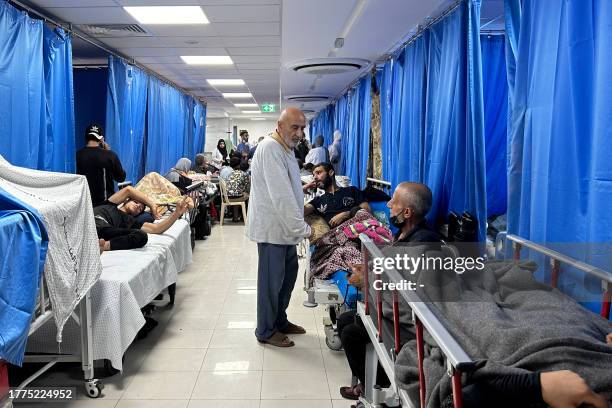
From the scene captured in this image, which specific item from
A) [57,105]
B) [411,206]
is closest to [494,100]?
[411,206]

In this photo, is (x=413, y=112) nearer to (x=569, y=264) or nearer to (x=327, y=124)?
(x=569, y=264)

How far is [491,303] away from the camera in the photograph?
145 centimetres

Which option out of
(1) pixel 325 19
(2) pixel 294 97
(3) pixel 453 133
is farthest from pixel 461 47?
(2) pixel 294 97

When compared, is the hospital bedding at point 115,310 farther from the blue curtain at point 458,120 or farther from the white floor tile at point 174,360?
the blue curtain at point 458,120

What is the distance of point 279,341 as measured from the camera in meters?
2.94

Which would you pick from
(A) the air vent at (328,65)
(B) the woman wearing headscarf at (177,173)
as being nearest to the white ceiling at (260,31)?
(A) the air vent at (328,65)

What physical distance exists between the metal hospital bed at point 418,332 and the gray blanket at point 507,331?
0.06 metres

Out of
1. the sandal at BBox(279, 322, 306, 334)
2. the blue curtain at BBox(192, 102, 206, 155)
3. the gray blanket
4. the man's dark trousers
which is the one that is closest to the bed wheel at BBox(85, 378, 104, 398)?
the man's dark trousers

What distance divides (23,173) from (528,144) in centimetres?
236

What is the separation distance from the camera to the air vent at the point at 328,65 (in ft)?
18.6

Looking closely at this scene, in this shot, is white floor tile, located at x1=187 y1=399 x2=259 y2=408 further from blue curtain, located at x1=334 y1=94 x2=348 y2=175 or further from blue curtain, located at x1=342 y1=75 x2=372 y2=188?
blue curtain, located at x1=334 y1=94 x2=348 y2=175

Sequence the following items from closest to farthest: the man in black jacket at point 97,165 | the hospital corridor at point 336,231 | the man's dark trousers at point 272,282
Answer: the hospital corridor at point 336,231 → the man's dark trousers at point 272,282 → the man in black jacket at point 97,165

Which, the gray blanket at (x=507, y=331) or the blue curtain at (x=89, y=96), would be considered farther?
the blue curtain at (x=89, y=96)

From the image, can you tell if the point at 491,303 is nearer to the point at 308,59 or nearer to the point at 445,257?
the point at 445,257
